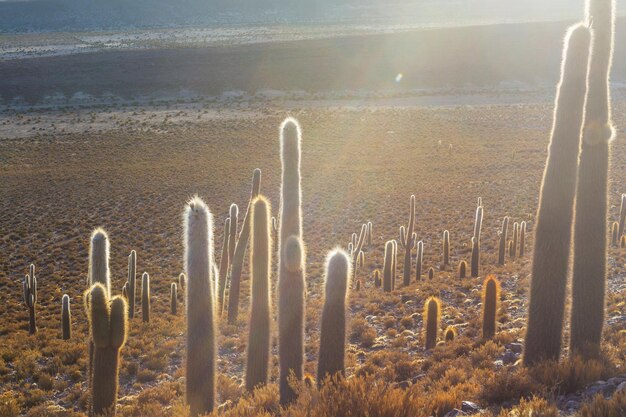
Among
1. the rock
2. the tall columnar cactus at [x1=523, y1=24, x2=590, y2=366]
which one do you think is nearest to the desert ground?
the rock

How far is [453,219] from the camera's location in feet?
89.0

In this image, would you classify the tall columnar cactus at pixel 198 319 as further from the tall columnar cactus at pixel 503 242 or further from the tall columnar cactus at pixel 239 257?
the tall columnar cactus at pixel 503 242

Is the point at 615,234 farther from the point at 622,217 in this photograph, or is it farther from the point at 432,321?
the point at 432,321

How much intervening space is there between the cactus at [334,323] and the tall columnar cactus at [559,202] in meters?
2.57

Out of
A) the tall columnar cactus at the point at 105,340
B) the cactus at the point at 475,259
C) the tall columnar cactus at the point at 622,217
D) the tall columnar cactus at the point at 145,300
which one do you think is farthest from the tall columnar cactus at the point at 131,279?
the tall columnar cactus at the point at 622,217

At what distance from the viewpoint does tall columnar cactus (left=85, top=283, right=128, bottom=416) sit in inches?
274

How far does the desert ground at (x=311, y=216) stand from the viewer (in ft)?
26.3

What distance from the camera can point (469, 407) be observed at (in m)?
6.09

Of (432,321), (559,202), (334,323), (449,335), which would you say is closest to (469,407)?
(334,323)

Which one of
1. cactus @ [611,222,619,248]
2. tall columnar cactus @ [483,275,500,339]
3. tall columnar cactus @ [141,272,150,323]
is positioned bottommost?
tall columnar cactus @ [141,272,150,323]

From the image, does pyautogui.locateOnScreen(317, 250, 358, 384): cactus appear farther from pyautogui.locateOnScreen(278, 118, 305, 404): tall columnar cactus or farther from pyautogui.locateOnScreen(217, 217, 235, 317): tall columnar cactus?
pyautogui.locateOnScreen(217, 217, 235, 317): tall columnar cactus

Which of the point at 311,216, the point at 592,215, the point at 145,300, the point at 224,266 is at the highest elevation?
the point at 592,215

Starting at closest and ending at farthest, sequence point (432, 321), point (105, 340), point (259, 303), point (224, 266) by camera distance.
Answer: point (105, 340) → point (259, 303) → point (432, 321) → point (224, 266)

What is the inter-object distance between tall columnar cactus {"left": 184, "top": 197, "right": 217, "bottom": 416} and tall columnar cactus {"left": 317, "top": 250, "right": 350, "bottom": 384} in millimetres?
1446
